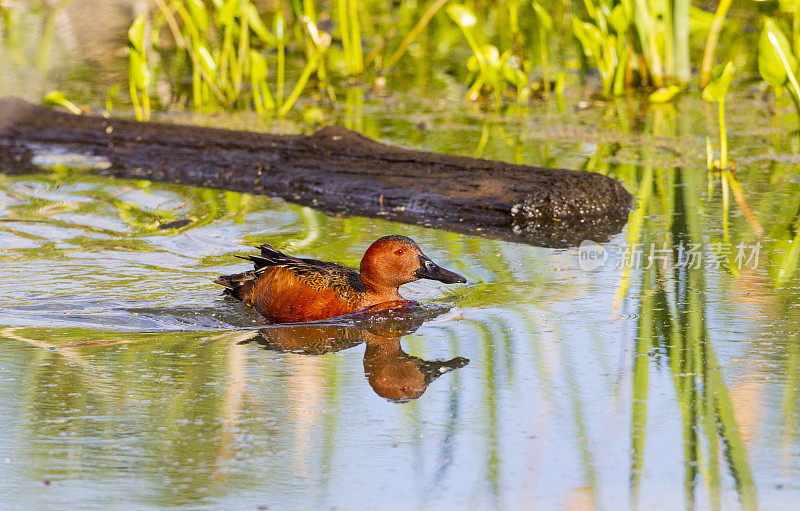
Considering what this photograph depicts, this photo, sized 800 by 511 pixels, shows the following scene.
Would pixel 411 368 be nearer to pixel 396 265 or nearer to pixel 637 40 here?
pixel 396 265

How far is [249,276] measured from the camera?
5.35 m

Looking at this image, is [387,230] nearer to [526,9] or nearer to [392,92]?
[392,92]

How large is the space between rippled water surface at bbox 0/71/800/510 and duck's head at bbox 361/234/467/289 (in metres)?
0.21

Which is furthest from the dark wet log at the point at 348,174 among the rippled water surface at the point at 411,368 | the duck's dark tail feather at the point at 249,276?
the duck's dark tail feather at the point at 249,276

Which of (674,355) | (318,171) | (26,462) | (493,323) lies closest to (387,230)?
(318,171)

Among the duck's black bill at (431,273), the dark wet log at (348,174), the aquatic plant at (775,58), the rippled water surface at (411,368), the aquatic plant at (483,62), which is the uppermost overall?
the aquatic plant at (483,62)

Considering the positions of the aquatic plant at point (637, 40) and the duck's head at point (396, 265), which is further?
the aquatic plant at point (637, 40)

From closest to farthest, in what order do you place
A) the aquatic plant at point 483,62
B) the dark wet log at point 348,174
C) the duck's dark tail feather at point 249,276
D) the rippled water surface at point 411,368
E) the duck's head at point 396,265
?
1. the rippled water surface at point 411,368
2. the duck's head at point 396,265
3. the duck's dark tail feather at point 249,276
4. the dark wet log at point 348,174
5. the aquatic plant at point 483,62

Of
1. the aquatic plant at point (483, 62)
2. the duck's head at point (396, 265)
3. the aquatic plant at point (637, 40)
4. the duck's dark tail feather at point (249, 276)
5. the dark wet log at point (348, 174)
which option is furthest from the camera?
the aquatic plant at point (637, 40)

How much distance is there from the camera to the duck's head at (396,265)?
5059 millimetres

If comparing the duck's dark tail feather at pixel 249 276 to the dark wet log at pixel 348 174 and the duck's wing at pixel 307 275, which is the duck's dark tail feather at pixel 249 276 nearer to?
the duck's wing at pixel 307 275

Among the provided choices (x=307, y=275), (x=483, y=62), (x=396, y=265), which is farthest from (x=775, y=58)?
(x=307, y=275)

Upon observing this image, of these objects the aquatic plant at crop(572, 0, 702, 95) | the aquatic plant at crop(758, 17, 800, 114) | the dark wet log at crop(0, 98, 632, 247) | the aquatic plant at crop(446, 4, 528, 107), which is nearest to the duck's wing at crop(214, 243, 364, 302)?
the dark wet log at crop(0, 98, 632, 247)

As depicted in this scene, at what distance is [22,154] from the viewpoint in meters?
8.84
